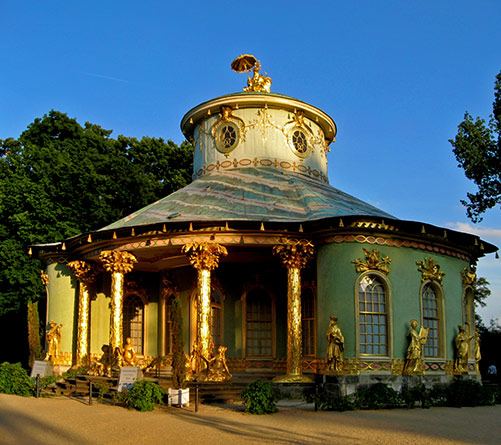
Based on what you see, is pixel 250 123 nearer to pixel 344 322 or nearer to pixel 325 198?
pixel 325 198

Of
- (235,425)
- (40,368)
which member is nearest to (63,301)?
(40,368)

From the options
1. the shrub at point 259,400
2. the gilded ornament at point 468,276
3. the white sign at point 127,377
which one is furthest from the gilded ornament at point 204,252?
the gilded ornament at point 468,276

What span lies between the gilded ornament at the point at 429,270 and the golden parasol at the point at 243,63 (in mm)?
12397

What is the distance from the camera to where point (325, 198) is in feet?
68.7

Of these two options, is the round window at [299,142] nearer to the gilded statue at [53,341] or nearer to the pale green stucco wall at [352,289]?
the pale green stucco wall at [352,289]

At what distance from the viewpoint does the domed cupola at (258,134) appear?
23812 mm

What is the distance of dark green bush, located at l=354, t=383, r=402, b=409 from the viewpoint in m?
15.1

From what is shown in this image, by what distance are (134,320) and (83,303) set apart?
2.16m

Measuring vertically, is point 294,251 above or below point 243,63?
below

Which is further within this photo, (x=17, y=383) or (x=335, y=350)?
(x=17, y=383)

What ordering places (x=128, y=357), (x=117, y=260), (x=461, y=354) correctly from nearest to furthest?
(x=128, y=357), (x=461, y=354), (x=117, y=260)

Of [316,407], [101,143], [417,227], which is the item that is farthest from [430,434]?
[101,143]

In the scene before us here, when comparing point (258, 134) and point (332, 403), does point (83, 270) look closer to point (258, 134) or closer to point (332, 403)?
point (258, 134)

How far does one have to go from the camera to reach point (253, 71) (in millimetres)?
26219
